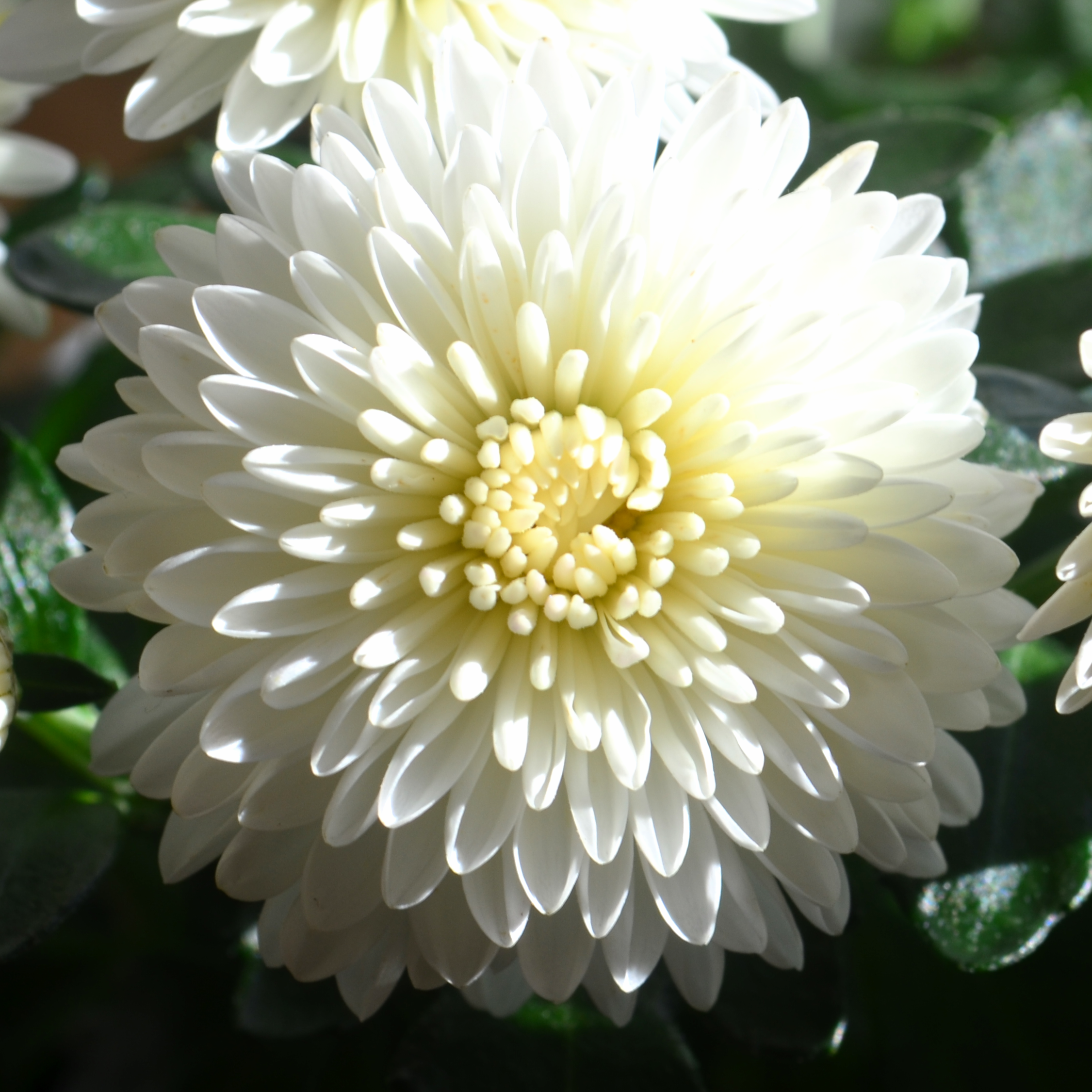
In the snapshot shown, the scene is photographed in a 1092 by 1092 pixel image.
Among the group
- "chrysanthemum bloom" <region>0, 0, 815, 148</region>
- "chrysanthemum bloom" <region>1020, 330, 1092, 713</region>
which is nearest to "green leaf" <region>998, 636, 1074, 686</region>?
"chrysanthemum bloom" <region>1020, 330, 1092, 713</region>

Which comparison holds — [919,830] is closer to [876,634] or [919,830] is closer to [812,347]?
[876,634]

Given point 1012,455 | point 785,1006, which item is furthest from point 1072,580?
point 785,1006

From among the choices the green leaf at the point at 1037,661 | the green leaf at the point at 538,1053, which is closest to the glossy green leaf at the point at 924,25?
the green leaf at the point at 1037,661

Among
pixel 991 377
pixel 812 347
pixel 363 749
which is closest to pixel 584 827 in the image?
pixel 363 749

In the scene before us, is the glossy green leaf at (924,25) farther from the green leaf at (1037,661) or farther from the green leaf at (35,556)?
the green leaf at (35,556)

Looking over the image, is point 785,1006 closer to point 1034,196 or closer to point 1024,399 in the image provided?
point 1024,399
